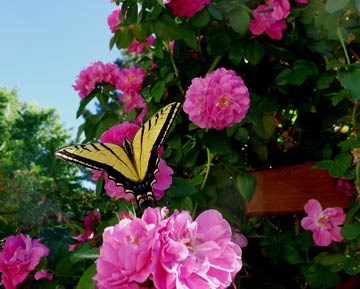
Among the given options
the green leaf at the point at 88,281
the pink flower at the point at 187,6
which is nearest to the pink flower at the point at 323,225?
the pink flower at the point at 187,6

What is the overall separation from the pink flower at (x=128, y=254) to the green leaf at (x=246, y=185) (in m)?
0.77

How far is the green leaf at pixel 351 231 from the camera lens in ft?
4.41

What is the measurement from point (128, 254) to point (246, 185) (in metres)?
0.85

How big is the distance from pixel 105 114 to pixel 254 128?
18.8 inches

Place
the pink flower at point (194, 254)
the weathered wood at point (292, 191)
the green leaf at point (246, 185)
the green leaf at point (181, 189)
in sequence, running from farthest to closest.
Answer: the weathered wood at point (292, 191) < the green leaf at point (246, 185) < the green leaf at point (181, 189) < the pink flower at point (194, 254)

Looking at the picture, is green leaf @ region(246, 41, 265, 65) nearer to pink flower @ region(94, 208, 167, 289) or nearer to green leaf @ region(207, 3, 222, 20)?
green leaf @ region(207, 3, 222, 20)

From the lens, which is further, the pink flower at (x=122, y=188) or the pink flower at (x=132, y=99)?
the pink flower at (x=132, y=99)

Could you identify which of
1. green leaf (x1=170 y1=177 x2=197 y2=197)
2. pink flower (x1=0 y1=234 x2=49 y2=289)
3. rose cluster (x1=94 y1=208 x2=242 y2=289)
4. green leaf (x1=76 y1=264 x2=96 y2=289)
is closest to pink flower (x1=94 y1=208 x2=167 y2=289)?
rose cluster (x1=94 y1=208 x2=242 y2=289)

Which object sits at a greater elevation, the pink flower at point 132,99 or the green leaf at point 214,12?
the green leaf at point 214,12

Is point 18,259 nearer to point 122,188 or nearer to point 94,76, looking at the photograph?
point 122,188

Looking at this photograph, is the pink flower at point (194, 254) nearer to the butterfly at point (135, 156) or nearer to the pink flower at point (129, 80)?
the butterfly at point (135, 156)

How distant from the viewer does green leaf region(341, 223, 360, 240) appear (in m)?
1.34

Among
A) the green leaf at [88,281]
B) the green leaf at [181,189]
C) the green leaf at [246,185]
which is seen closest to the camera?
the green leaf at [88,281]

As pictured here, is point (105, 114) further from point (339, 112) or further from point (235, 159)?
point (339, 112)
